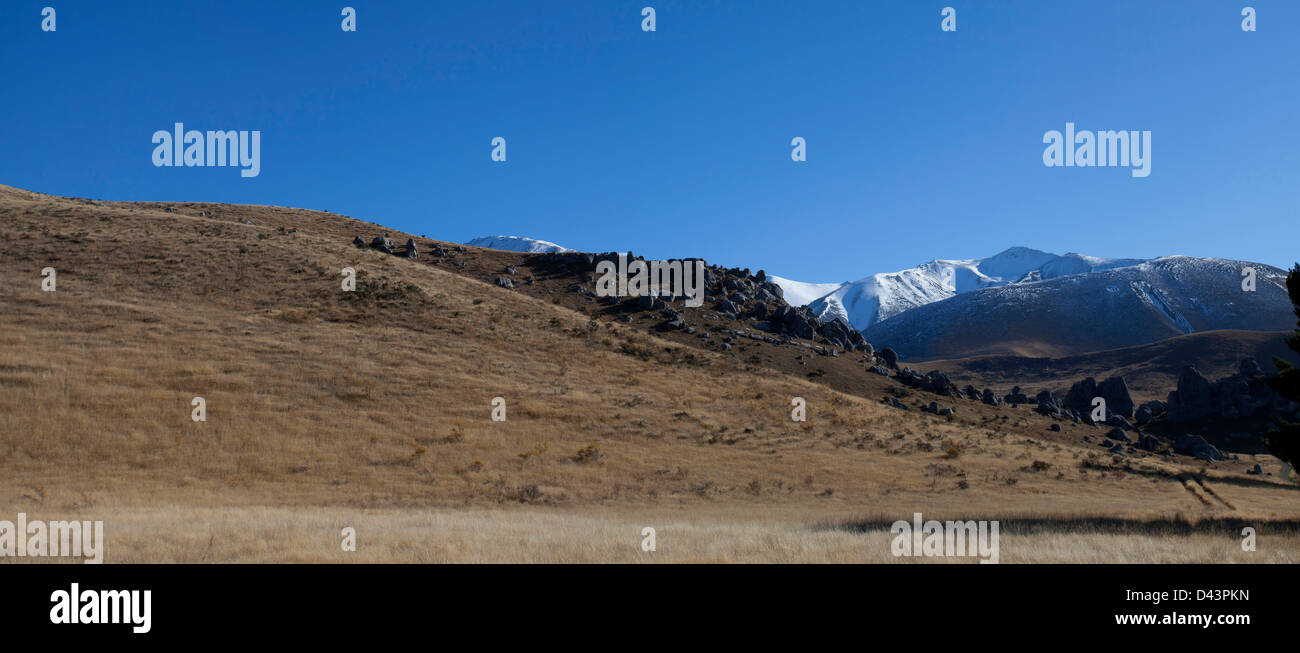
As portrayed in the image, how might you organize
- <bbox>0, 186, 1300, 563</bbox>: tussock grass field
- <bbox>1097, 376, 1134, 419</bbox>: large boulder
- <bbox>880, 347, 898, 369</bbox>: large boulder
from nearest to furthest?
<bbox>0, 186, 1300, 563</bbox>: tussock grass field → <bbox>880, 347, 898, 369</bbox>: large boulder → <bbox>1097, 376, 1134, 419</bbox>: large boulder

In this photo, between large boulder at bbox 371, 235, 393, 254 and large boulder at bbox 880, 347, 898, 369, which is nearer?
large boulder at bbox 880, 347, 898, 369

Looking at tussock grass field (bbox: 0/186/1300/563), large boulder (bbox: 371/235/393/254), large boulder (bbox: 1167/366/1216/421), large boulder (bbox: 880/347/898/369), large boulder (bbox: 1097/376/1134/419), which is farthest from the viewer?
large boulder (bbox: 1097/376/1134/419)

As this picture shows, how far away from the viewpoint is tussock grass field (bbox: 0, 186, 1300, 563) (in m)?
16.6

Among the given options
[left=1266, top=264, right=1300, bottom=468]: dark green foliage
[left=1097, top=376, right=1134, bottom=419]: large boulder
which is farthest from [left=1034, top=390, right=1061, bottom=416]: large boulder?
[left=1266, top=264, right=1300, bottom=468]: dark green foliage

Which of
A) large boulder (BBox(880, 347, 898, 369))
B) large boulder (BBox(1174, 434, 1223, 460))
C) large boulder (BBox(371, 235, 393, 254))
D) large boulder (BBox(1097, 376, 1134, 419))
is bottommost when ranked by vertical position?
large boulder (BBox(1174, 434, 1223, 460))

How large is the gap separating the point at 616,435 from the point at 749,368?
72.3 feet

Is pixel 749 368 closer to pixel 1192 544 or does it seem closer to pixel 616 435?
pixel 616 435

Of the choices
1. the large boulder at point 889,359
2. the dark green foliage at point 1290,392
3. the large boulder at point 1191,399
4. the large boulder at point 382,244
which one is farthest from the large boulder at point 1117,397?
the large boulder at point 382,244
